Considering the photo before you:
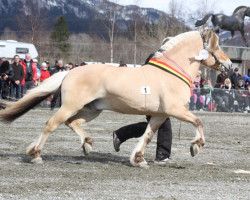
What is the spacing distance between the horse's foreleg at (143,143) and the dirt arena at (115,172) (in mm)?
163

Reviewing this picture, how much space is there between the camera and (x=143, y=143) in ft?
30.8

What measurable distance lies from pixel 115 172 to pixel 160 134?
5.38 ft

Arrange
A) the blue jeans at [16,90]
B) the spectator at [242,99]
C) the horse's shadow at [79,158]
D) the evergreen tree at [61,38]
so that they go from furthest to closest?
1. the evergreen tree at [61,38]
2. the spectator at [242,99]
3. the blue jeans at [16,90]
4. the horse's shadow at [79,158]

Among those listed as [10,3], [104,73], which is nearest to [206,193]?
[104,73]

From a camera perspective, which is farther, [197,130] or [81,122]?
[81,122]

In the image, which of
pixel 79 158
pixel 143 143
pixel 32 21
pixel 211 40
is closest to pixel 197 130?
pixel 143 143

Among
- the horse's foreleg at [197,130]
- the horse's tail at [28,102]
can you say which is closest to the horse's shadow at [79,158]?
the horse's tail at [28,102]

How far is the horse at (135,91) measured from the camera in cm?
902

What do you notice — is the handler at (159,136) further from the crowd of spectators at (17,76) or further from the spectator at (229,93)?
the spectator at (229,93)

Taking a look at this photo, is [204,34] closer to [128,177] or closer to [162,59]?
[162,59]

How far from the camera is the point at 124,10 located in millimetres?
66375

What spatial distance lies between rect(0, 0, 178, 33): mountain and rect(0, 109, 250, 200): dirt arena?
156ft

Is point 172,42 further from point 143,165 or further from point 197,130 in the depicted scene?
point 143,165

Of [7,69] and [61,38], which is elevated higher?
[7,69]
